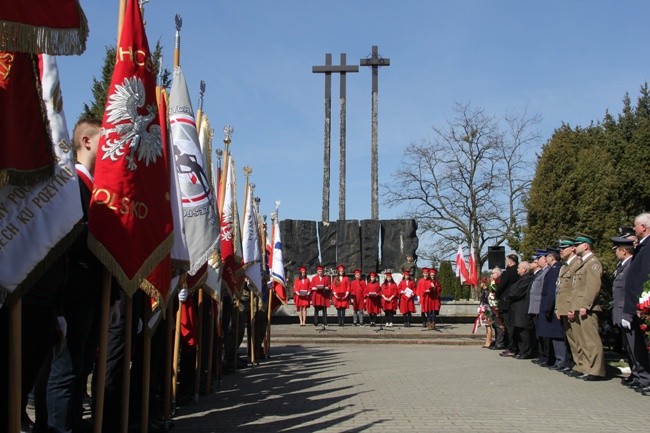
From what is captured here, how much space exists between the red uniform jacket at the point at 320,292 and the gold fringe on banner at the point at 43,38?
75.2 feet

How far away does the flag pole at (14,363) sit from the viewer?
3.86 m

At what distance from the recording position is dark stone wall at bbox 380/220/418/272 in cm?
3450

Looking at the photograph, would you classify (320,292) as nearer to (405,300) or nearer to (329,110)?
(405,300)

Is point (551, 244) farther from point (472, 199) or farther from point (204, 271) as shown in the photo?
point (472, 199)

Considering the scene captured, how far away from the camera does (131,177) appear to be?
5672mm

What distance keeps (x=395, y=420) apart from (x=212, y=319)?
9.82 ft

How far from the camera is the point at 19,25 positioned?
3.30 m

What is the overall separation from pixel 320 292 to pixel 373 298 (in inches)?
74.7

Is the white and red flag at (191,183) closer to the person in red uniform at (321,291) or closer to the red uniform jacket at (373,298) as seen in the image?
the person in red uniform at (321,291)

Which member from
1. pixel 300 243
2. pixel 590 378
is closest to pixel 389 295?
pixel 300 243

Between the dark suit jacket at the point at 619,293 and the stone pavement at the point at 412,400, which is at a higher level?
the dark suit jacket at the point at 619,293

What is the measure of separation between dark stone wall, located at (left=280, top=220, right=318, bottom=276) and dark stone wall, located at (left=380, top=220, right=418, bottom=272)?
3.08 meters

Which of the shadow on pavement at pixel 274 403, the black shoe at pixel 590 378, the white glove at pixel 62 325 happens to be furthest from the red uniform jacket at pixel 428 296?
the white glove at pixel 62 325

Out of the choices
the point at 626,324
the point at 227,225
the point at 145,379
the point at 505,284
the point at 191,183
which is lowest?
the point at 145,379
